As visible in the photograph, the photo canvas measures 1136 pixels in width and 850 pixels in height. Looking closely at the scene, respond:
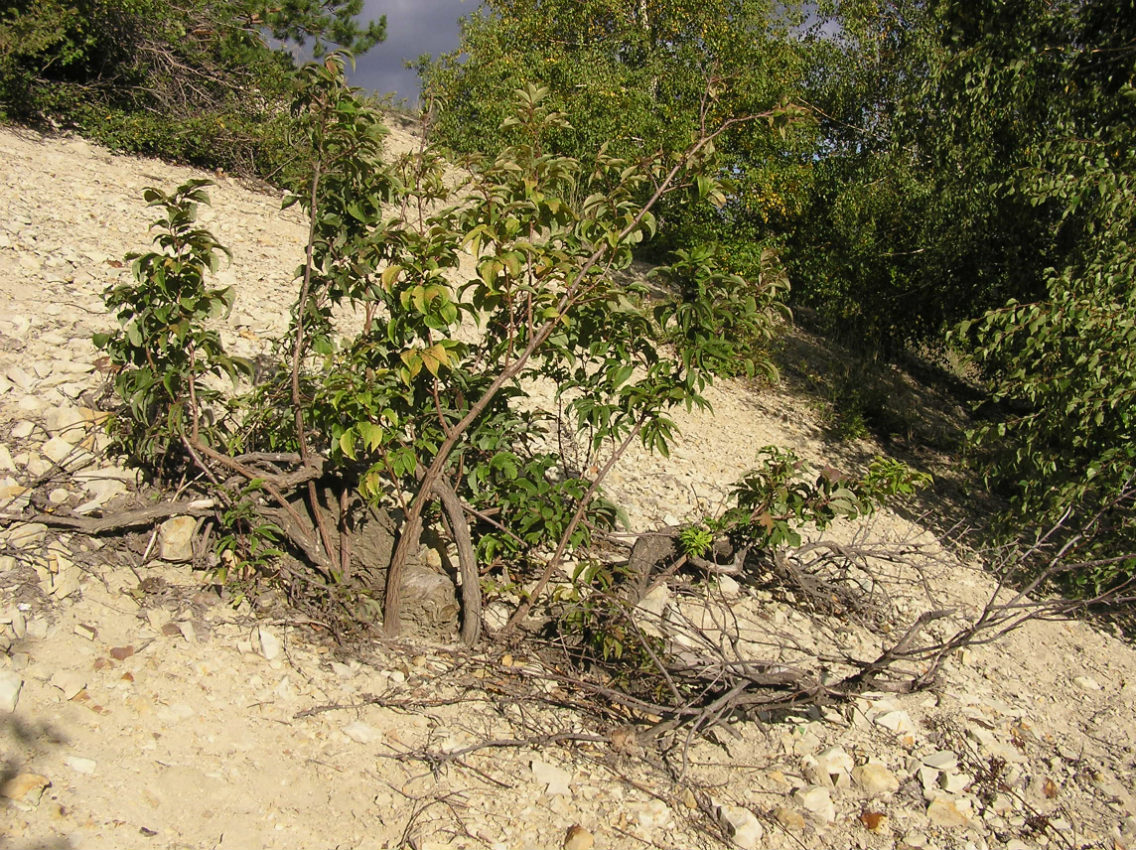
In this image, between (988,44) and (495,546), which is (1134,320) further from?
(495,546)

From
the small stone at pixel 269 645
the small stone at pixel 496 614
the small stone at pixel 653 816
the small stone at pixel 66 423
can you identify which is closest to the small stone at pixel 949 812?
the small stone at pixel 653 816

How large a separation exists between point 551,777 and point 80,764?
50.7 inches

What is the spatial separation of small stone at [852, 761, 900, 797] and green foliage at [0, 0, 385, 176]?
6.32m

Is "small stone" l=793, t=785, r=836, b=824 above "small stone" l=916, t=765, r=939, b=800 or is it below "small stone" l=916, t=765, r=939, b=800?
below

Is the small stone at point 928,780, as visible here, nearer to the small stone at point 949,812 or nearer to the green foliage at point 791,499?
the small stone at point 949,812

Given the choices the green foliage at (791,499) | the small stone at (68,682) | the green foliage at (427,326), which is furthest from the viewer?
the green foliage at (791,499)

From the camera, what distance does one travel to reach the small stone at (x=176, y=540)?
298 centimetres

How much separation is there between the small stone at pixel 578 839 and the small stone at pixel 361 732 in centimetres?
65

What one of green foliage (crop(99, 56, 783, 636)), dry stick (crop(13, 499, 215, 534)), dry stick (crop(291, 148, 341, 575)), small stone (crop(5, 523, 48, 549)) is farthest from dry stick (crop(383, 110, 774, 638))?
small stone (crop(5, 523, 48, 549))

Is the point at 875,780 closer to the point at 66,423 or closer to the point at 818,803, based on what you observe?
the point at 818,803

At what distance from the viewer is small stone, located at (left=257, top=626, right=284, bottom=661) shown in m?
2.75

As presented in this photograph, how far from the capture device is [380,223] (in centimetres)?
300

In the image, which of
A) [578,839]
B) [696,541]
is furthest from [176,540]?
[696,541]

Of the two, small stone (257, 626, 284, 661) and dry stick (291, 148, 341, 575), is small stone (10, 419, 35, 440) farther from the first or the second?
small stone (257, 626, 284, 661)
